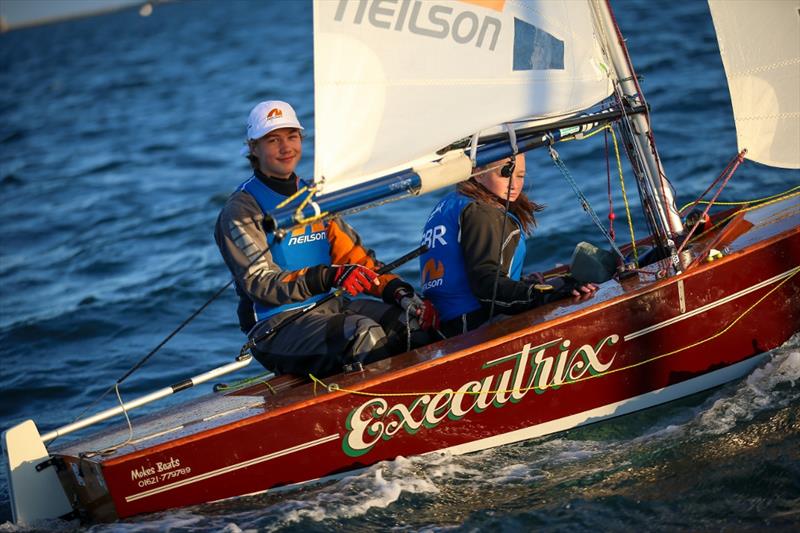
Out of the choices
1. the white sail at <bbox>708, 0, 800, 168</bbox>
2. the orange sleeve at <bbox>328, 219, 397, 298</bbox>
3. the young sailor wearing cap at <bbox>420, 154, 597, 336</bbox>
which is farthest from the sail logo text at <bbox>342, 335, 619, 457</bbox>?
the white sail at <bbox>708, 0, 800, 168</bbox>

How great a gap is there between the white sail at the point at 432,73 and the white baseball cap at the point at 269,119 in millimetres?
547

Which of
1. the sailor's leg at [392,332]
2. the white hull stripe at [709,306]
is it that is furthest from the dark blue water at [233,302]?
the sailor's leg at [392,332]

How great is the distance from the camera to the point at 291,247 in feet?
16.1

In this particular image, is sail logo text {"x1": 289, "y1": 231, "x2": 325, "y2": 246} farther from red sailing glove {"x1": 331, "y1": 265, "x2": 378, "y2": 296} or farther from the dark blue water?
the dark blue water

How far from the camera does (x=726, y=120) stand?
10867mm

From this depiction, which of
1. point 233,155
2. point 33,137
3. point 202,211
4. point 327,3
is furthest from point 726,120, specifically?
point 33,137

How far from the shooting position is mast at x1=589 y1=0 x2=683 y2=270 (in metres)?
4.68

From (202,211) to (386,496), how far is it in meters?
7.68

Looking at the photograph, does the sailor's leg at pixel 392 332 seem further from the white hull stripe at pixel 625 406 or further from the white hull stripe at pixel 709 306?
the white hull stripe at pixel 709 306

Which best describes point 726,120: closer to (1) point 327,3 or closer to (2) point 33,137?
(1) point 327,3

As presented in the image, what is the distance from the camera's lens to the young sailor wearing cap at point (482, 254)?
4633 mm

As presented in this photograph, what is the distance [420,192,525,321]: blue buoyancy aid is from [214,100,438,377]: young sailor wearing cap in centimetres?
9

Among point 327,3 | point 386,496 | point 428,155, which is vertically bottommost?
point 386,496

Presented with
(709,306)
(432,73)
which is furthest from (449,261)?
(709,306)
